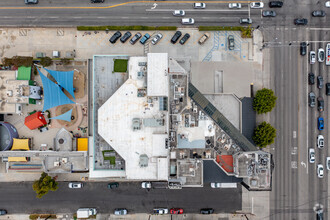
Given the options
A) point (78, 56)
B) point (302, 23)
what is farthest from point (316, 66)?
point (78, 56)

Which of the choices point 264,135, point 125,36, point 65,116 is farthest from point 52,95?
point 264,135

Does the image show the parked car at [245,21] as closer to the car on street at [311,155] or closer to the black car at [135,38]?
the black car at [135,38]

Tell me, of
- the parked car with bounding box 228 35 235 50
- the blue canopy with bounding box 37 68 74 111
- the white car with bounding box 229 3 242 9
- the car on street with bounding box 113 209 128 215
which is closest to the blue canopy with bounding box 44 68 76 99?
the blue canopy with bounding box 37 68 74 111

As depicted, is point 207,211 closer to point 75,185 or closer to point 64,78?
point 75,185

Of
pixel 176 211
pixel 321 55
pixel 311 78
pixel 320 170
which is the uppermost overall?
pixel 321 55

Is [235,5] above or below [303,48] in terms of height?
above

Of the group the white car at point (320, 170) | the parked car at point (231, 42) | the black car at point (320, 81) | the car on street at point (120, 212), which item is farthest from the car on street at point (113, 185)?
the black car at point (320, 81)

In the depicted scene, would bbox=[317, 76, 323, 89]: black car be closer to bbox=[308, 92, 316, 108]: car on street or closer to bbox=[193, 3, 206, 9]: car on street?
bbox=[308, 92, 316, 108]: car on street
